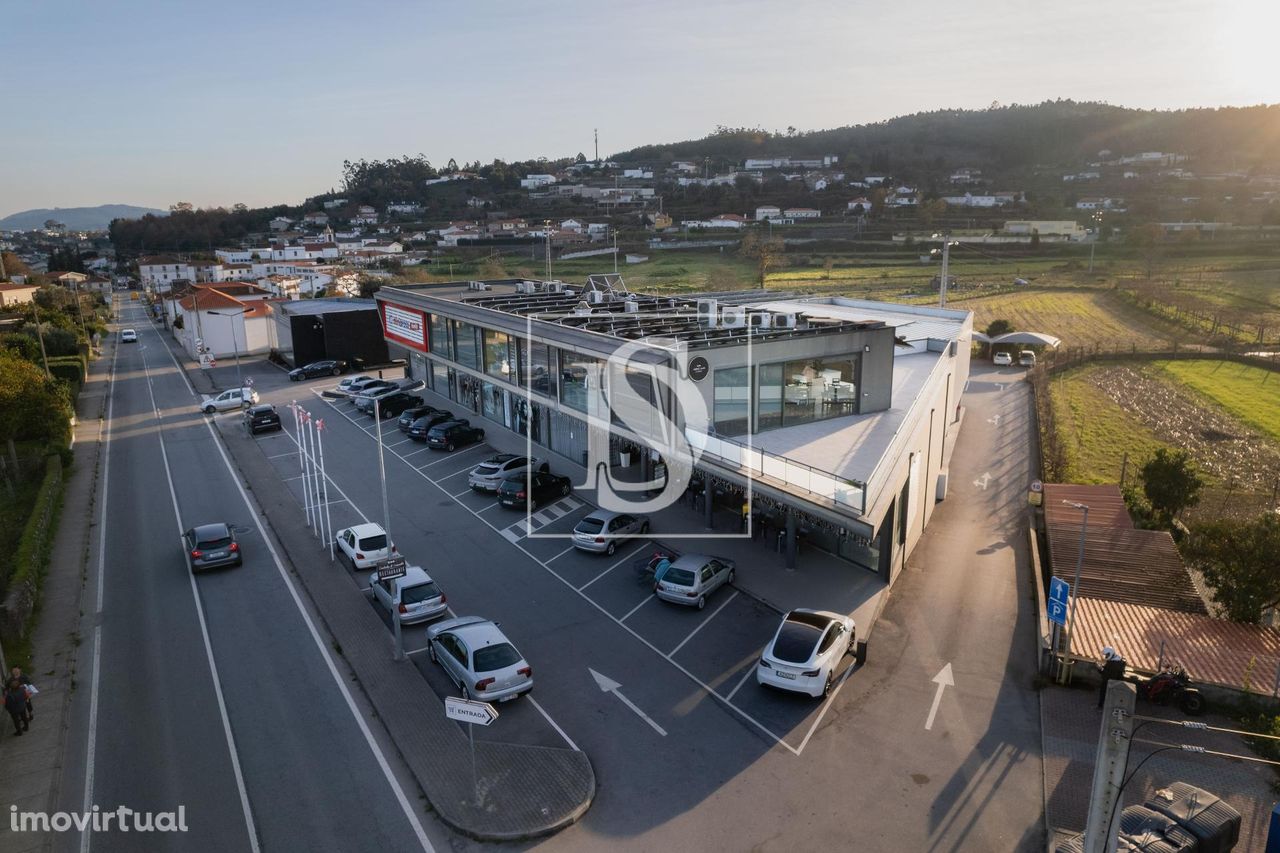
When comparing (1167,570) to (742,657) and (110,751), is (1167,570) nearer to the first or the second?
(742,657)

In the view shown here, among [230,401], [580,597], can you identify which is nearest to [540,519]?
[580,597]

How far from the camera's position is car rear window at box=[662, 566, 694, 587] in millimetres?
17031

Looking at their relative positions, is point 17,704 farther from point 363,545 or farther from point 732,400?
point 732,400

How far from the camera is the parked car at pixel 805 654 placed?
1343 cm

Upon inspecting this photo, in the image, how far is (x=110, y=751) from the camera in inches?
495

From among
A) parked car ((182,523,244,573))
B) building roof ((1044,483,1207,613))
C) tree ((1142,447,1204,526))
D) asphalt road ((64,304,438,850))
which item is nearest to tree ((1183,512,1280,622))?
building roof ((1044,483,1207,613))

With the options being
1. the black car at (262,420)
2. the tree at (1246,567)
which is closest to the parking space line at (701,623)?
the tree at (1246,567)

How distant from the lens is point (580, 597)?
17.8 meters

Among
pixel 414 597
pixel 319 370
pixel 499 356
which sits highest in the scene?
pixel 499 356

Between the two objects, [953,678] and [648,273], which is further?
[648,273]

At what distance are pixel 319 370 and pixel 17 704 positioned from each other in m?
33.6

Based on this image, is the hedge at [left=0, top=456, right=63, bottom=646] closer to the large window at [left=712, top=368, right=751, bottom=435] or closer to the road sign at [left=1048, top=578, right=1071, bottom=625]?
the large window at [left=712, top=368, right=751, bottom=435]

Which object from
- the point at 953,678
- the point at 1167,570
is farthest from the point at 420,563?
the point at 1167,570

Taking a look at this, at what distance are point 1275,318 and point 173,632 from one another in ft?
214
